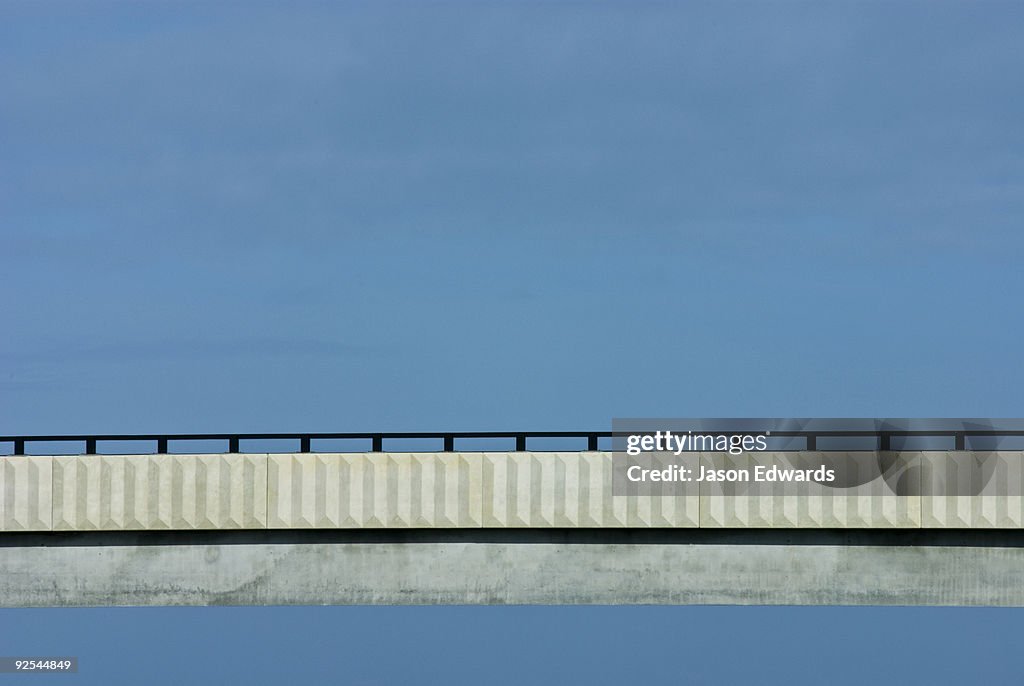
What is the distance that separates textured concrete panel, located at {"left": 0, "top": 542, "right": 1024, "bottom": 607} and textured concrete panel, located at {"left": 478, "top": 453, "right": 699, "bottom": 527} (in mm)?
551

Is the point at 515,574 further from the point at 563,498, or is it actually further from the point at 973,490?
the point at 973,490

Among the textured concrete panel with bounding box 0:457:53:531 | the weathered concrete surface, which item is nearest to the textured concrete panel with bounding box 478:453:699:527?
the weathered concrete surface

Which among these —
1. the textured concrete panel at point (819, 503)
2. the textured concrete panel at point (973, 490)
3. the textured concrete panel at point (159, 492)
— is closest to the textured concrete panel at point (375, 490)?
the textured concrete panel at point (159, 492)

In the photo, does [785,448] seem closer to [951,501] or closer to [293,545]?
[951,501]

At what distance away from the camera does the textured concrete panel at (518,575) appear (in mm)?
24156

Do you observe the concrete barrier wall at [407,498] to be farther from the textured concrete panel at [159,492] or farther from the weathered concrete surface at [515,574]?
the weathered concrete surface at [515,574]

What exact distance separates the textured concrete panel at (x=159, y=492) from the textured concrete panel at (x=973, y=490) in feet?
44.6

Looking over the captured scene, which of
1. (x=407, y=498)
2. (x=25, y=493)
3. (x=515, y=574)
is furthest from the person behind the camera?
(x=25, y=493)

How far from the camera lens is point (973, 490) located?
24.5 meters

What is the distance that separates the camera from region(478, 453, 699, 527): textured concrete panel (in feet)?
80.1

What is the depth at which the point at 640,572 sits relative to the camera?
24312 millimetres

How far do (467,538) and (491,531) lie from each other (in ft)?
1.66

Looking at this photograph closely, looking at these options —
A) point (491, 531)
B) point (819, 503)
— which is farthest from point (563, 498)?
point (819, 503)

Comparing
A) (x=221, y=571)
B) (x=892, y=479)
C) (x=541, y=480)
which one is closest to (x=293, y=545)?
(x=221, y=571)
